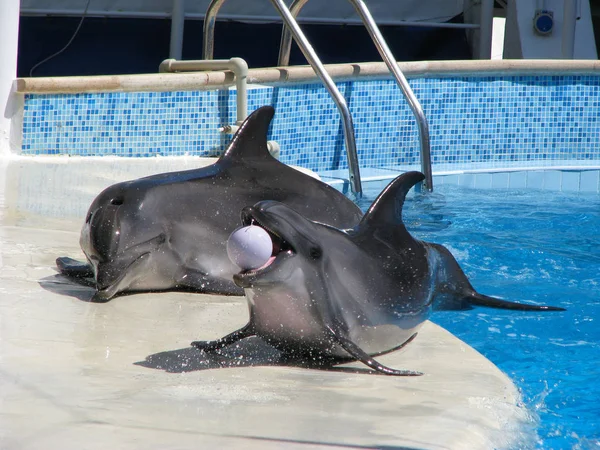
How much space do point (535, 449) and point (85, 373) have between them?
168 cm

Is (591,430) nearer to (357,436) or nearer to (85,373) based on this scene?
(357,436)

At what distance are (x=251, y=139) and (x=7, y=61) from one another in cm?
377

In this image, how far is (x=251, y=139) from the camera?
17.0 feet

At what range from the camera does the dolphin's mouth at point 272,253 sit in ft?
12.1

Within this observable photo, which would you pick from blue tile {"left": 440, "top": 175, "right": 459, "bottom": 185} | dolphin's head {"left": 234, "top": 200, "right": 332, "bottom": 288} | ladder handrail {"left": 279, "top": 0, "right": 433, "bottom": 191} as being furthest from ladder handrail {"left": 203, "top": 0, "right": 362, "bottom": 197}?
dolphin's head {"left": 234, "top": 200, "right": 332, "bottom": 288}

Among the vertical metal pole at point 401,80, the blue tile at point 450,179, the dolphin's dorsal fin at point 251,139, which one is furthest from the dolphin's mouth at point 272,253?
Result: the blue tile at point 450,179

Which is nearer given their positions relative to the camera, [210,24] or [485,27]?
[210,24]

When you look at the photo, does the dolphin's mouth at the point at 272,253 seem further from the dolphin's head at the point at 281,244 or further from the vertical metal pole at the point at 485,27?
the vertical metal pole at the point at 485,27

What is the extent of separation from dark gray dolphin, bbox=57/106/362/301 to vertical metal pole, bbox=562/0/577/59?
941 cm

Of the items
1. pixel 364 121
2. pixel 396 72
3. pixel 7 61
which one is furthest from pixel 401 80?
pixel 7 61

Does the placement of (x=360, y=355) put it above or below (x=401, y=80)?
below

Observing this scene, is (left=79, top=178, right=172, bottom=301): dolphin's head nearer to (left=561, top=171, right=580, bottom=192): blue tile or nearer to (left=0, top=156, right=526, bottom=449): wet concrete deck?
(left=0, top=156, right=526, bottom=449): wet concrete deck

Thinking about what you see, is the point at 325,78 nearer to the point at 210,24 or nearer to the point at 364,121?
the point at 210,24

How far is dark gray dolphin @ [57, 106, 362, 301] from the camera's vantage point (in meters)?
4.81
